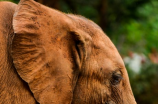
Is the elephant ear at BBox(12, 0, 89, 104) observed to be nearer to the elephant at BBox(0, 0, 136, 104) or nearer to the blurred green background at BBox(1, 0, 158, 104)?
the elephant at BBox(0, 0, 136, 104)

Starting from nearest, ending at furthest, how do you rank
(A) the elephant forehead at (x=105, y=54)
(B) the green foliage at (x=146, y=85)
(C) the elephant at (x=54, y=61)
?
(C) the elephant at (x=54, y=61)
(A) the elephant forehead at (x=105, y=54)
(B) the green foliage at (x=146, y=85)

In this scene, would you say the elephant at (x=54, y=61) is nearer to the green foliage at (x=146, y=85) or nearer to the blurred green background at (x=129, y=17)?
the blurred green background at (x=129, y=17)

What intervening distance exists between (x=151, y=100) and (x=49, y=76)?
7870mm

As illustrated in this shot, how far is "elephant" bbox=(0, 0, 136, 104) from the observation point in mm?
2652

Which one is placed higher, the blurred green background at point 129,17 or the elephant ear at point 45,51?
the elephant ear at point 45,51

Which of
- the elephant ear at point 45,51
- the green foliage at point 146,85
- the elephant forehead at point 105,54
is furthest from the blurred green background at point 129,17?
the elephant ear at point 45,51

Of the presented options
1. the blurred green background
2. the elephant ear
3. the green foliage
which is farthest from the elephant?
the green foliage

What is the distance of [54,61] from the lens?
9.28 feet

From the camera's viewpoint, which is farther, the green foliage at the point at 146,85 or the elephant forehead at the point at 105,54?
the green foliage at the point at 146,85

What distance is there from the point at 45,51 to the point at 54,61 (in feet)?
0.34

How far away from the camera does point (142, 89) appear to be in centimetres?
1065

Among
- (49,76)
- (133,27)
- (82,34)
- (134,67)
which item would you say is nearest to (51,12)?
(82,34)

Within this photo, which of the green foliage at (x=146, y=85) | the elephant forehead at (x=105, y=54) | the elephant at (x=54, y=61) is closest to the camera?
the elephant at (x=54, y=61)

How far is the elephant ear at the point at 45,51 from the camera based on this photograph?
2668mm
